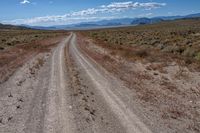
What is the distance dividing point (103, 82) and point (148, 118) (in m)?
6.15

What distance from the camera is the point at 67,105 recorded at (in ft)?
34.7

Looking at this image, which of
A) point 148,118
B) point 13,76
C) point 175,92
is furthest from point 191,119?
point 13,76

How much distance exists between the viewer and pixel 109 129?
317 inches

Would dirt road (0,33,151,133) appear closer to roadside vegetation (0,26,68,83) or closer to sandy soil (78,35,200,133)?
sandy soil (78,35,200,133)

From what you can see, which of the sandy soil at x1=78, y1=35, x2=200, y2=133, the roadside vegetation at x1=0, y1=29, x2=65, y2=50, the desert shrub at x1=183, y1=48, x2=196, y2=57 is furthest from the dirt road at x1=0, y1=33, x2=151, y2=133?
the roadside vegetation at x1=0, y1=29, x2=65, y2=50

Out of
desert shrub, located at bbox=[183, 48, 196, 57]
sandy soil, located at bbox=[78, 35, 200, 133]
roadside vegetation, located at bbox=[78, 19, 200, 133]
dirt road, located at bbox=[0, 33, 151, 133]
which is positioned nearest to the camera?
dirt road, located at bbox=[0, 33, 151, 133]

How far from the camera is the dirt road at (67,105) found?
829 cm

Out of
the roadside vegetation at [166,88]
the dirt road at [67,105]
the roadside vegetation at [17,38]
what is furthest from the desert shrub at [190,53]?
the roadside vegetation at [17,38]

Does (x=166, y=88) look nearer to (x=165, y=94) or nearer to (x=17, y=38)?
(x=165, y=94)

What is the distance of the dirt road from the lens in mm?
8289

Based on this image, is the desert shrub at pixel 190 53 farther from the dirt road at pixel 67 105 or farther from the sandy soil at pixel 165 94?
the dirt road at pixel 67 105

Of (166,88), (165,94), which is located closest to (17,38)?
(166,88)

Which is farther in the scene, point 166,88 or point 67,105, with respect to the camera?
point 166,88

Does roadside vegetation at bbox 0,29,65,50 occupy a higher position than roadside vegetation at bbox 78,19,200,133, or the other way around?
roadside vegetation at bbox 78,19,200,133
